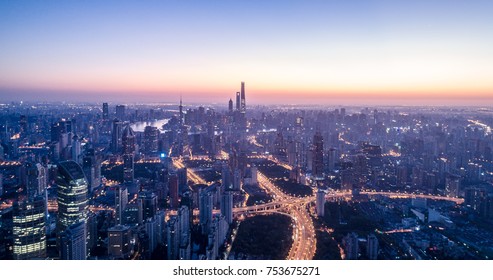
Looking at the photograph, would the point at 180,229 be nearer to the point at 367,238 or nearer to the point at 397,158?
the point at 367,238

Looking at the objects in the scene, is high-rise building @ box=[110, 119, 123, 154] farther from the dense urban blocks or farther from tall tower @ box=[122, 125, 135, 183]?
the dense urban blocks

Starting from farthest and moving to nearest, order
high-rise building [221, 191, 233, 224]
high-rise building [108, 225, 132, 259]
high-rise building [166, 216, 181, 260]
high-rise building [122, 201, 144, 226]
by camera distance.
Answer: high-rise building [221, 191, 233, 224] → high-rise building [122, 201, 144, 226] → high-rise building [108, 225, 132, 259] → high-rise building [166, 216, 181, 260]

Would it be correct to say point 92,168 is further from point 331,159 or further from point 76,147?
point 331,159

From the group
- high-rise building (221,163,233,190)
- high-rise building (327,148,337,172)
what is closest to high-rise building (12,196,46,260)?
high-rise building (221,163,233,190)
